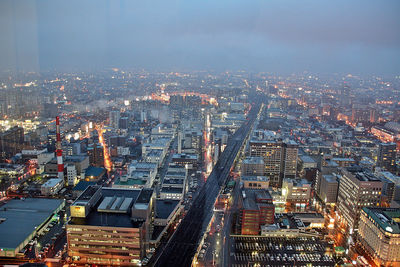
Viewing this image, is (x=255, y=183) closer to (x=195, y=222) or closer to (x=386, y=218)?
(x=195, y=222)

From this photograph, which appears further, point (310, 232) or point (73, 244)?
point (310, 232)

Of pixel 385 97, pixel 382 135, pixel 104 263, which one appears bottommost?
pixel 104 263

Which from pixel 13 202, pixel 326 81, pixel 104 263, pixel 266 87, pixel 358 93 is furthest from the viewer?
pixel 266 87

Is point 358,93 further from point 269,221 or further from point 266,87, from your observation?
point 269,221

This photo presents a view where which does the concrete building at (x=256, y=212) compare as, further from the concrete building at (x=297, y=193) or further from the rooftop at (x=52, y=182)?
the rooftop at (x=52, y=182)

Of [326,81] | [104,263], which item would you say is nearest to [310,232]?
[104,263]

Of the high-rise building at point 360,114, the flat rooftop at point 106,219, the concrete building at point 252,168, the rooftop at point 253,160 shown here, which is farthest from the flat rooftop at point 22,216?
the high-rise building at point 360,114
